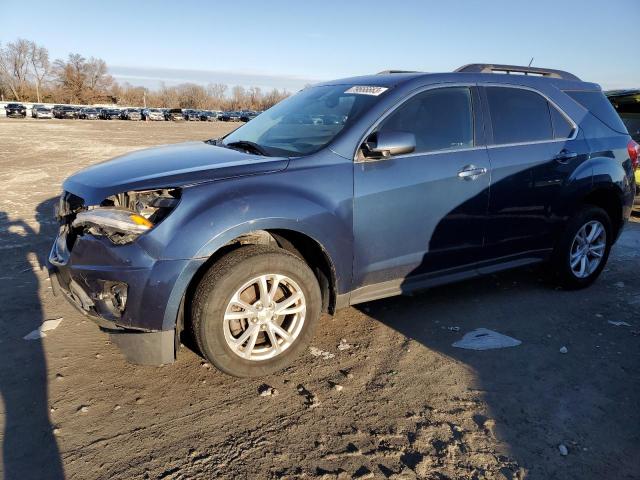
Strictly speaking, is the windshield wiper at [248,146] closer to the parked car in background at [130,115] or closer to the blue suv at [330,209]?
the blue suv at [330,209]

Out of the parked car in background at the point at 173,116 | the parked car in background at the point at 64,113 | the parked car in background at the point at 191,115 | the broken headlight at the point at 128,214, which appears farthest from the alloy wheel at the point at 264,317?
the parked car in background at the point at 191,115

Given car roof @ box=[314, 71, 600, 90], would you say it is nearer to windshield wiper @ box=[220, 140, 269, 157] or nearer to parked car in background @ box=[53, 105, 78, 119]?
windshield wiper @ box=[220, 140, 269, 157]

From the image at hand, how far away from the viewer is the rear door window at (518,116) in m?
4.04

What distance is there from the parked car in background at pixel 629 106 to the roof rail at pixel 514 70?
5980mm

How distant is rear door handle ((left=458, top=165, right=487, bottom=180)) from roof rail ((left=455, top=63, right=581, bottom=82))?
0.91 metres

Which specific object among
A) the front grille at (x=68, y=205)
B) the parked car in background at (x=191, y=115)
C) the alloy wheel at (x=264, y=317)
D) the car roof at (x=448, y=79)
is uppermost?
the parked car in background at (x=191, y=115)

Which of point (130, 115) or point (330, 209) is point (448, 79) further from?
point (130, 115)

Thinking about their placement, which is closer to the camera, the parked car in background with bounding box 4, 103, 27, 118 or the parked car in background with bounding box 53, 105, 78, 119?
the parked car in background with bounding box 4, 103, 27, 118

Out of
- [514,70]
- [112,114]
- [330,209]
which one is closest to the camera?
[330,209]

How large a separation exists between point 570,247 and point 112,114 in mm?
60929

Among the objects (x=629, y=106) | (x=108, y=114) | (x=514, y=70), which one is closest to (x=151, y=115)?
(x=108, y=114)

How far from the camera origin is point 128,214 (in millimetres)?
2818

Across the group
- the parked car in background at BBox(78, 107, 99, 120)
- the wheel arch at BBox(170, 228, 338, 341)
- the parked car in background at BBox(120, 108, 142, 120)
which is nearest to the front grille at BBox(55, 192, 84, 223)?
the wheel arch at BBox(170, 228, 338, 341)

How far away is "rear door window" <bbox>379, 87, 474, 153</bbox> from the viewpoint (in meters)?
3.63
